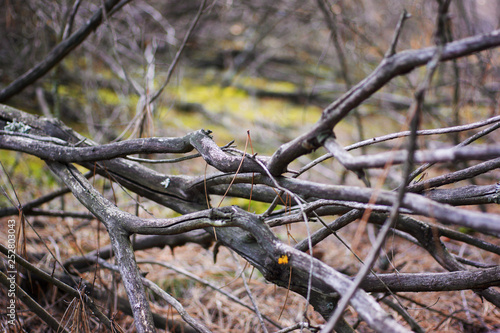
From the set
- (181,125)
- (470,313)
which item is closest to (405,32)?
(181,125)

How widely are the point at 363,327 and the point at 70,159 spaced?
1.56 metres

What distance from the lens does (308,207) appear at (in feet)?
3.76

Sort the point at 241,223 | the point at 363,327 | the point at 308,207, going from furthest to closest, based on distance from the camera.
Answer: the point at 363,327, the point at 308,207, the point at 241,223

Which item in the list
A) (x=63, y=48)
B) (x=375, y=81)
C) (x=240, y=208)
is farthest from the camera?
(x=63, y=48)

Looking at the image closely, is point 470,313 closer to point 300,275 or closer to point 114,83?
point 300,275

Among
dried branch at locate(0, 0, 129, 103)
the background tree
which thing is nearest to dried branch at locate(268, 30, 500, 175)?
the background tree

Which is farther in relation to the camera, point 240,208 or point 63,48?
point 63,48

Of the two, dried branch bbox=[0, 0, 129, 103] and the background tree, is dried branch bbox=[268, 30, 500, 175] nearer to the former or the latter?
the background tree

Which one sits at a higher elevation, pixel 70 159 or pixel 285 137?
pixel 285 137

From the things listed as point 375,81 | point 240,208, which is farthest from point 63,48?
→ point 375,81

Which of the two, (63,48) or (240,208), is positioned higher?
(63,48)

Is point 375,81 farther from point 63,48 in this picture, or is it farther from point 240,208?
point 63,48

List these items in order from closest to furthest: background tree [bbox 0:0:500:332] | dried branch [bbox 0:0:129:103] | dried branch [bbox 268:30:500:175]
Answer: dried branch [bbox 268:30:500:175] → background tree [bbox 0:0:500:332] → dried branch [bbox 0:0:129:103]

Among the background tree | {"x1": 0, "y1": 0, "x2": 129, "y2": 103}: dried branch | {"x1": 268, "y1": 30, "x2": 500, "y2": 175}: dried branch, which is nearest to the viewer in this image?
{"x1": 268, "y1": 30, "x2": 500, "y2": 175}: dried branch
